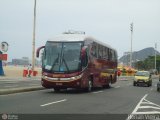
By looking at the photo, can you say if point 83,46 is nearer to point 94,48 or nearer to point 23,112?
point 94,48

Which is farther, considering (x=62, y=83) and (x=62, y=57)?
(x=62, y=57)

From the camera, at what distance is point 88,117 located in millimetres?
13883

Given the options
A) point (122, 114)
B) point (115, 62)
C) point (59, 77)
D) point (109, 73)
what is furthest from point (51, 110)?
point (115, 62)

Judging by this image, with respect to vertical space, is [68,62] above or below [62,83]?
above

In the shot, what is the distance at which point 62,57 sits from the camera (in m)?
25.3

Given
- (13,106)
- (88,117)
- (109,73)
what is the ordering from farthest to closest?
(109,73), (13,106), (88,117)

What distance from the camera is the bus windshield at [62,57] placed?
2511 centimetres

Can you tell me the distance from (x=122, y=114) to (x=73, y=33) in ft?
44.5

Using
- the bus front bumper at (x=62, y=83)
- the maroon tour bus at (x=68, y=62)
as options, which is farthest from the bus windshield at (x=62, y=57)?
the bus front bumper at (x=62, y=83)

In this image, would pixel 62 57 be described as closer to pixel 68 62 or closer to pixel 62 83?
pixel 68 62

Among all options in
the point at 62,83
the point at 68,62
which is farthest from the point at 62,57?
the point at 62,83

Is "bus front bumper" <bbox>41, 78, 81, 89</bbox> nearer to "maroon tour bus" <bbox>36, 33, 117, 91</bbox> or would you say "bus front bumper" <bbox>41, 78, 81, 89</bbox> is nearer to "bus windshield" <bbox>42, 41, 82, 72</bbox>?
"maroon tour bus" <bbox>36, 33, 117, 91</bbox>

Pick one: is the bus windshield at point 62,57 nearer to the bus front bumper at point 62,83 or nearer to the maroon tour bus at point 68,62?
the maroon tour bus at point 68,62

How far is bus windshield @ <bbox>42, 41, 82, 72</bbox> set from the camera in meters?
25.1
